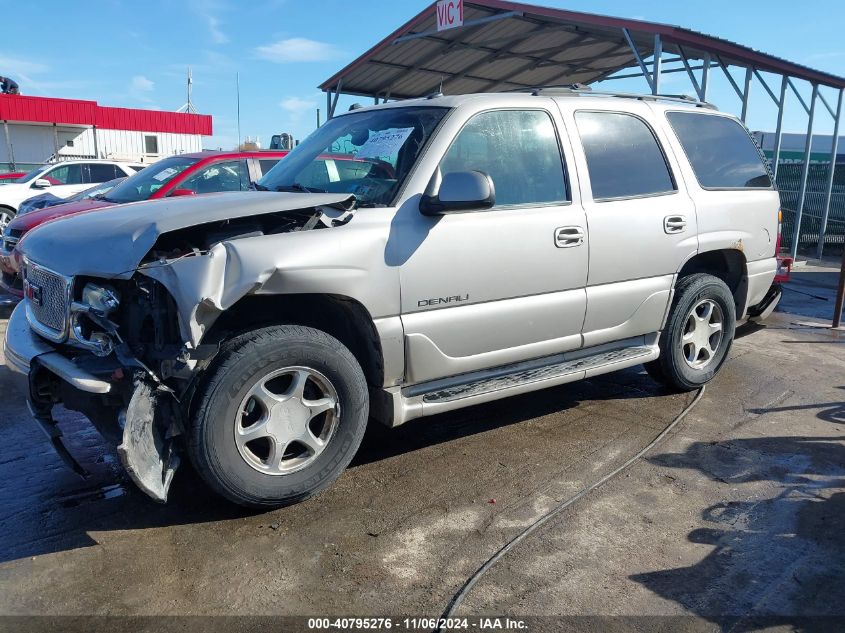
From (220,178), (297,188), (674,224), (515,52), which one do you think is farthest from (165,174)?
(515,52)

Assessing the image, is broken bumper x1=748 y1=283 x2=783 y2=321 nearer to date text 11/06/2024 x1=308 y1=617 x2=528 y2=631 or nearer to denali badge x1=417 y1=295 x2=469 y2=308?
denali badge x1=417 y1=295 x2=469 y2=308

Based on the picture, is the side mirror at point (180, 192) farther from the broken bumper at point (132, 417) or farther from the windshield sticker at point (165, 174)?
the broken bumper at point (132, 417)

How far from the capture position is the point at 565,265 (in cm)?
412

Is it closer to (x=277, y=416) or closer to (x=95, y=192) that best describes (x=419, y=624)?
(x=277, y=416)

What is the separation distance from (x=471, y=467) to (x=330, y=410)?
3.21 feet

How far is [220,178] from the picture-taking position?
7609 mm

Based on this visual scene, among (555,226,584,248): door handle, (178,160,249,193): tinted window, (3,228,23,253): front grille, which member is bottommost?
(3,228,23,253): front grille

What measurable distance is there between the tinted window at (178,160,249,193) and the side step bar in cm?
456

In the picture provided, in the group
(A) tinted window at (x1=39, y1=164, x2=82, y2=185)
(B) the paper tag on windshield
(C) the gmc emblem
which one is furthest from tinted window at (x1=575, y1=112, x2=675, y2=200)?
(A) tinted window at (x1=39, y1=164, x2=82, y2=185)

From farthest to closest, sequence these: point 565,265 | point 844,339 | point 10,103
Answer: point 10,103 < point 844,339 < point 565,265

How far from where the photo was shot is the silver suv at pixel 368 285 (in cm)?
305

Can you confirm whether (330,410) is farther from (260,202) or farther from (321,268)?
(260,202)

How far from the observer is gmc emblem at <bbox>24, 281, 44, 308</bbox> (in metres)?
3.49

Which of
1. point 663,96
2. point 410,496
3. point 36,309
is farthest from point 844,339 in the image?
point 36,309
